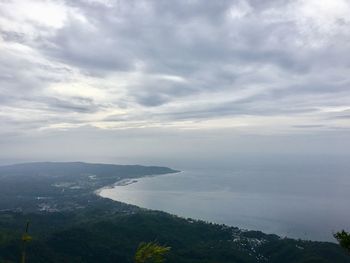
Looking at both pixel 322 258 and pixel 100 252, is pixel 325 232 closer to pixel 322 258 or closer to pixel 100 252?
pixel 322 258

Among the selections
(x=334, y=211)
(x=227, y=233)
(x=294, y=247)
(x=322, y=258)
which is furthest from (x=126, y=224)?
(x=334, y=211)

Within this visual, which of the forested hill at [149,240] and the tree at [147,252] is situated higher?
the tree at [147,252]

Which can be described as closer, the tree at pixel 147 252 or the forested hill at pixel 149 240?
the tree at pixel 147 252

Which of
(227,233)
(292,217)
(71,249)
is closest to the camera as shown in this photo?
(71,249)

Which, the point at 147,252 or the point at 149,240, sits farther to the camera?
the point at 149,240

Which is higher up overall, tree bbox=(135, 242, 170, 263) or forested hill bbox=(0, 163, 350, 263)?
tree bbox=(135, 242, 170, 263)

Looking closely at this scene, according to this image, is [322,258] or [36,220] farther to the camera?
[36,220]

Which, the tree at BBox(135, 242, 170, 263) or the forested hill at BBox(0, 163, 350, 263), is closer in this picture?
the tree at BBox(135, 242, 170, 263)

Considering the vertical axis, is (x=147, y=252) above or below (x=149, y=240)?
above

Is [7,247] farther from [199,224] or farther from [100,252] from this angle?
[199,224]

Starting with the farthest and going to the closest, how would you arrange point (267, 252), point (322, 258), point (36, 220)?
point (36, 220) < point (267, 252) < point (322, 258)
